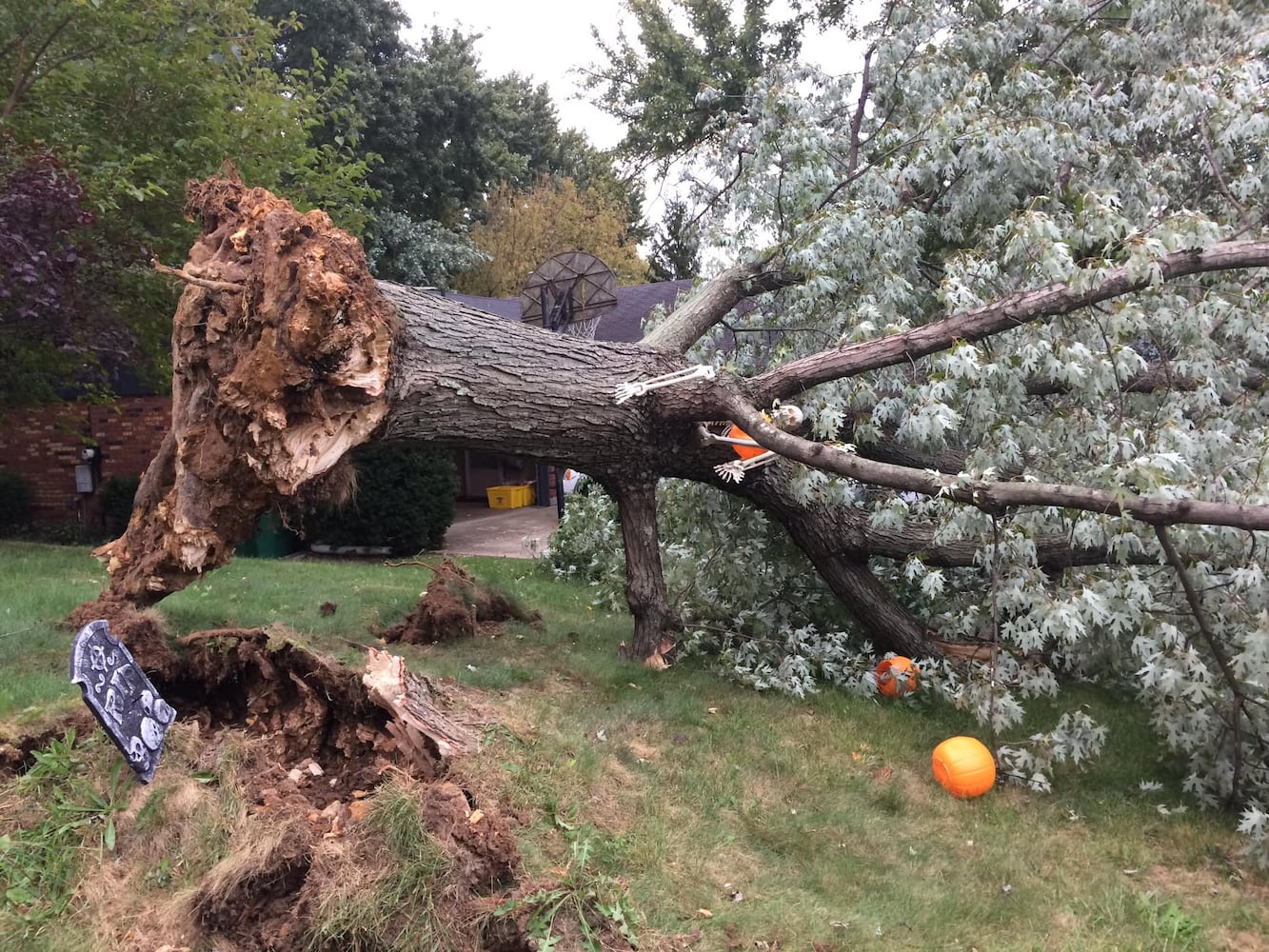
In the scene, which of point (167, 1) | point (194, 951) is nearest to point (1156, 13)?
point (194, 951)

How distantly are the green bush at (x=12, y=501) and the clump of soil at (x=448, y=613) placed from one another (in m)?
9.23

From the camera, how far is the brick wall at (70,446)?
39.2ft

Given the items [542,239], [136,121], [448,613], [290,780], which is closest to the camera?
[290,780]

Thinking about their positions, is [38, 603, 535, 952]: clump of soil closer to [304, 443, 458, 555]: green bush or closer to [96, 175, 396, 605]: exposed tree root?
[96, 175, 396, 605]: exposed tree root

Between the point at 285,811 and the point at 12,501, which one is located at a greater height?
the point at 12,501

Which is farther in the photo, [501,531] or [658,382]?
[501,531]

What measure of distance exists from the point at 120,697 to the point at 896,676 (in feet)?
12.4

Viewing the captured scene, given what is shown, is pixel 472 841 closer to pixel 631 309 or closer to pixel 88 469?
pixel 88 469

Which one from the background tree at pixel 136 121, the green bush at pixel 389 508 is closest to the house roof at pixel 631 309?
the green bush at pixel 389 508

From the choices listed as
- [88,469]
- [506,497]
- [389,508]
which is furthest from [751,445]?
[506,497]

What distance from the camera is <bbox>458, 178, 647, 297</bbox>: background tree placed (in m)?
21.8

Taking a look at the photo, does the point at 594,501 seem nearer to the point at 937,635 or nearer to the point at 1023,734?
the point at 937,635

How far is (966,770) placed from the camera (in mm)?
3727

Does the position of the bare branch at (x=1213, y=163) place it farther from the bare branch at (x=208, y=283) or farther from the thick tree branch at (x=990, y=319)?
the bare branch at (x=208, y=283)
